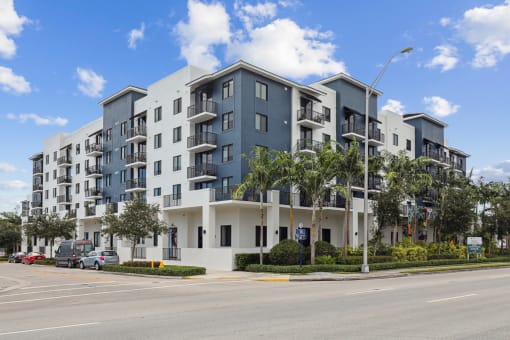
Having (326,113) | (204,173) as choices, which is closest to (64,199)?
(204,173)

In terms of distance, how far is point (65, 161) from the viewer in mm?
64688

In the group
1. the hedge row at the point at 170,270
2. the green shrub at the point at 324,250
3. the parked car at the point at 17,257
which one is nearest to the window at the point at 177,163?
the hedge row at the point at 170,270

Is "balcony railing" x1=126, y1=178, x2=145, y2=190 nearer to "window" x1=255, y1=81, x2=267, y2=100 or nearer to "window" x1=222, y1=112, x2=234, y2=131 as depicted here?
"window" x1=222, y1=112, x2=234, y2=131

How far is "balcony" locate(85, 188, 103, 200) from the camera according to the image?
180 ft

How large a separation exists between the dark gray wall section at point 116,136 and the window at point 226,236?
16179 mm

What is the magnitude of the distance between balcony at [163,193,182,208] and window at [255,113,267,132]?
8.51 m

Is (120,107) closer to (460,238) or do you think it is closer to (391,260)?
(391,260)

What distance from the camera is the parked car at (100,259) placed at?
1489 inches

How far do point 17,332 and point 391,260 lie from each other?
29.3 m

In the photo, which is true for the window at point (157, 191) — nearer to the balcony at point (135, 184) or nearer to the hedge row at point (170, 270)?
the balcony at point (135, 184)

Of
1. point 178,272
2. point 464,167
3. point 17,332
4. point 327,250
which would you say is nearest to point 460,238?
point 464,167

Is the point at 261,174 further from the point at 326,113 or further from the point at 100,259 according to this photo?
the point at 326,113

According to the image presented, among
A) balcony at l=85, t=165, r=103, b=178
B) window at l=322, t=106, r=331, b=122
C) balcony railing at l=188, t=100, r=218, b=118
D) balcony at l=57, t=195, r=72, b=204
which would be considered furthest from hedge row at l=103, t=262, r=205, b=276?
balcony at l=57, t=195, r=72, b=204

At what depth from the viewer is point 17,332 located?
10.4 metres
